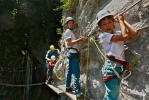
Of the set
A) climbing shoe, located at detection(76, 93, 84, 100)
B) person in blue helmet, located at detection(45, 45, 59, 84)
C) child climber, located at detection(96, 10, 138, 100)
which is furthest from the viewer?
person in blue helmet, located at detection(45, 45, 59, 84)

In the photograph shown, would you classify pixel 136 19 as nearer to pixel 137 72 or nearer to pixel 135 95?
pixel 137 72

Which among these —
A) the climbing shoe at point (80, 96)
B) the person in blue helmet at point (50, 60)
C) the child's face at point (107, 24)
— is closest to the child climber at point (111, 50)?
the child's face at point (107, 24)

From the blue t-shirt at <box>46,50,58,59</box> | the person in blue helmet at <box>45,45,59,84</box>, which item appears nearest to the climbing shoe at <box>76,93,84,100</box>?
the person in blue helmet at <box>45,45,59,84</box>

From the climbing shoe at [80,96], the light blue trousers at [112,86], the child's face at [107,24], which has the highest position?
the child's face at [107,24]

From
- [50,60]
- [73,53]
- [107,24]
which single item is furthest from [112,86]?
[50,60]

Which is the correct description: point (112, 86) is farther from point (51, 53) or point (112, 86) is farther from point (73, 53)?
point (51, 53)

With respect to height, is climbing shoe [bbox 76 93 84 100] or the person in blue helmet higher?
the person in blue helmet

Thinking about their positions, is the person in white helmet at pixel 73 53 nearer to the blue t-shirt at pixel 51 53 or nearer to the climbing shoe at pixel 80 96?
the climbing shoe at pixel 80 96

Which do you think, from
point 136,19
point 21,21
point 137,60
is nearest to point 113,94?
point 137,60

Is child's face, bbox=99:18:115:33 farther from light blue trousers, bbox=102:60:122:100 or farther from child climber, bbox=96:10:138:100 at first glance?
light blue trousers, bbox=102:60:122:100

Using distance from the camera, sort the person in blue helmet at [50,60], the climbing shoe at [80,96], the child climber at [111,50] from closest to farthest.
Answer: the child climber at [111,50]
the climbing shoe at [80,96]
the person in blue helmet at [50,60]

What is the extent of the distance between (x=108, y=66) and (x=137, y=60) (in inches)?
14.9

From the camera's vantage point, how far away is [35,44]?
47.6 feet

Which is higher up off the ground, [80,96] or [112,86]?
[112,86]
